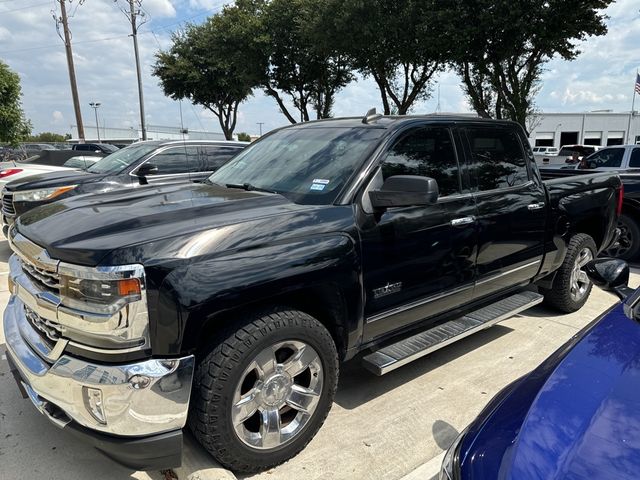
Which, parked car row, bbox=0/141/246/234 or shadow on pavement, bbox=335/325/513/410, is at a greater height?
parked car row, bbox=0/141/246/234

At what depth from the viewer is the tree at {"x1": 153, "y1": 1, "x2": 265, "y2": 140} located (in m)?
22.4

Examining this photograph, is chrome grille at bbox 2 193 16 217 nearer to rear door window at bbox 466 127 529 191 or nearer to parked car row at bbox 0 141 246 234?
parked car row at bbox 0 141 246 234

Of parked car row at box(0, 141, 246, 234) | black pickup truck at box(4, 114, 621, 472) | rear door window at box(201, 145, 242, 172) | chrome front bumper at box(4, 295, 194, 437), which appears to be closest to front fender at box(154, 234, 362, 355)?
black pickup truck at box(4, 114, 621, 472)

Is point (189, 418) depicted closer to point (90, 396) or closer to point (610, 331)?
point (90, 396)

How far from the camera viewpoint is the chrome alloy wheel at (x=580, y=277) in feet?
16.1

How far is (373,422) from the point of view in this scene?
10.2ft

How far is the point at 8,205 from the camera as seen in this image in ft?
23.2

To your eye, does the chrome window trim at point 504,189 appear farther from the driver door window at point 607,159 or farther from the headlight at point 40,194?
the driver door window at point 607,159

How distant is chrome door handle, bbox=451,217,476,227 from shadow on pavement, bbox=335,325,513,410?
1.20 meters

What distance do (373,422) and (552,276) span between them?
2745 mm

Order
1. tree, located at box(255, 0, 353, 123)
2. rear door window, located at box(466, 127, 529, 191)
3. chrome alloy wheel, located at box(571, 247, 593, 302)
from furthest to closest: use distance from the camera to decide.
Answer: tree, located at box(255, 0, 353, 123) < chrome alloy wheel, located at box(571, 247, 593, 302) < rear door window, located at box(466, 127, 529, 191)

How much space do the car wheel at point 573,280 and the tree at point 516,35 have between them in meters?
11.8

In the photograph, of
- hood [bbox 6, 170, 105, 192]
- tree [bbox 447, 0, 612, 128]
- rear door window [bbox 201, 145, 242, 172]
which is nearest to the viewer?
hood [bbox 6, 170, 105, 192]

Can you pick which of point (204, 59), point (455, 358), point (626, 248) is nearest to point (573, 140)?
point (204, 59)
